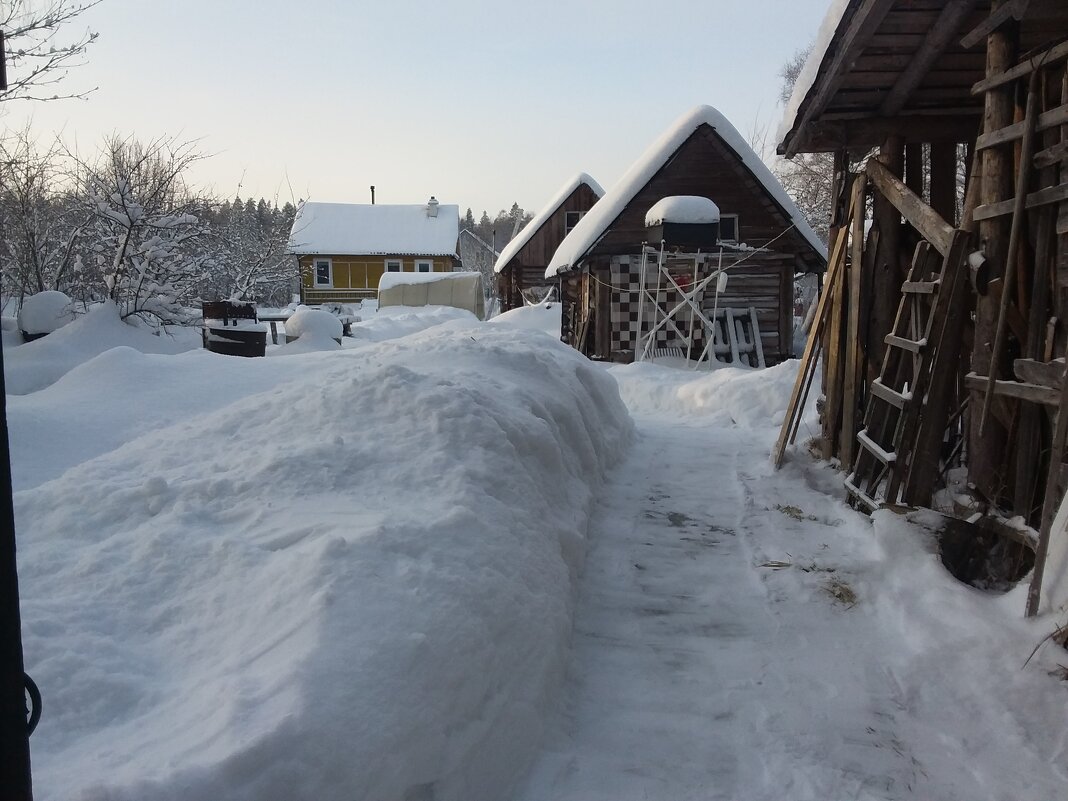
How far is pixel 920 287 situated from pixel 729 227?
1312 centimetres

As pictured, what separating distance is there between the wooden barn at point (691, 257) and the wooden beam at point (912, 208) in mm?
9454

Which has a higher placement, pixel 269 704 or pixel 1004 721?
pixel 269 704

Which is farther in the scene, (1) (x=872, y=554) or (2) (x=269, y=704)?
(1) (x=872, y=554)

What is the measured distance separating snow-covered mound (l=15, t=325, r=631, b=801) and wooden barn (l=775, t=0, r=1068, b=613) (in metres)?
2.30

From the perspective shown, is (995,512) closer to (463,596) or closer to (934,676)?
(934,676)

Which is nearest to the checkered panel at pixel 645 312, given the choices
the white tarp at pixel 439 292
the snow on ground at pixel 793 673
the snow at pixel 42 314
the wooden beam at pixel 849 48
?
the wooden beam at pixel 849 48

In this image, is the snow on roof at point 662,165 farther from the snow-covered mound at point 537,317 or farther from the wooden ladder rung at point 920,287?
the wooden ladder rung at point 920,287

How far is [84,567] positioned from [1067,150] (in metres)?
4.81

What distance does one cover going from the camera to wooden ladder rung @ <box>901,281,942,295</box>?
514 cm

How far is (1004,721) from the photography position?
10.0ft

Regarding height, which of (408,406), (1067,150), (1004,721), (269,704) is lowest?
(1004,721)

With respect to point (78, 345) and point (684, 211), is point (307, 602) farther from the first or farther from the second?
point (684, 211)

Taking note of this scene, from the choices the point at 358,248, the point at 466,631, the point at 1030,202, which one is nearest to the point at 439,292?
the point at 358,248

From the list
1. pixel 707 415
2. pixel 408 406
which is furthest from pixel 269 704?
pixel 707 415
